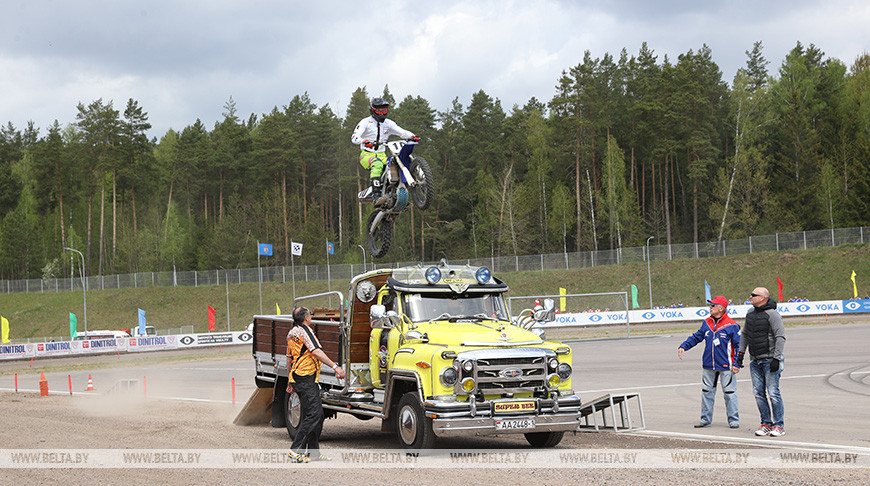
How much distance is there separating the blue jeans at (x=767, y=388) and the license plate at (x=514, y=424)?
156 inches

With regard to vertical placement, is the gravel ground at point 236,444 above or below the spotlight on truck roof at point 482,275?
below

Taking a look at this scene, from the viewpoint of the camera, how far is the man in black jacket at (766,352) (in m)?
12.3

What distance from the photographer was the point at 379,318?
11.6 m

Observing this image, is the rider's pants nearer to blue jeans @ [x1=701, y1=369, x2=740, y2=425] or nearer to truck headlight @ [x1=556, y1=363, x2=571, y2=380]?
truck headlight @ [x1=556, y1=363, x2=571, y2=380]

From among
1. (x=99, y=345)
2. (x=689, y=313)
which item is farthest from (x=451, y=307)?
(x=689, y=313)

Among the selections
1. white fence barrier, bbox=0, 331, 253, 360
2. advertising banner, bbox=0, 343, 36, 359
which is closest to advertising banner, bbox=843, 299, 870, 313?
white fence barrier, bbox=0, 331, 253, 360

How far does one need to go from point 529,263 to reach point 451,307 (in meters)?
64.3

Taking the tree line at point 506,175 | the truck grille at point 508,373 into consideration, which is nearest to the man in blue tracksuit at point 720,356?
the truck grille at point 508,373

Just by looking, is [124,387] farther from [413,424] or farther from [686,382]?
[686,382]

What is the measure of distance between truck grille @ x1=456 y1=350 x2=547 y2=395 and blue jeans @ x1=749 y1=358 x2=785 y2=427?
145 inches

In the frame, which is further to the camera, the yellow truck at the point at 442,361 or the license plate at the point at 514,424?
the yellow truck at the point at 442,361

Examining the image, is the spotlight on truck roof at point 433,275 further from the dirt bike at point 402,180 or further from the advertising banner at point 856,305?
the advertising banner at point 856,305

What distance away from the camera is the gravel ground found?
364 inches

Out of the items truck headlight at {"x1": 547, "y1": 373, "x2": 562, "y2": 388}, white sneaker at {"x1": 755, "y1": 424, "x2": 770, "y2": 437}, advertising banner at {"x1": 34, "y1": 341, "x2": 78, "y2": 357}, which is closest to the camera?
truck headlight at {"x1": 547, "y1": 373, "x2": 562, "y2": 388}
